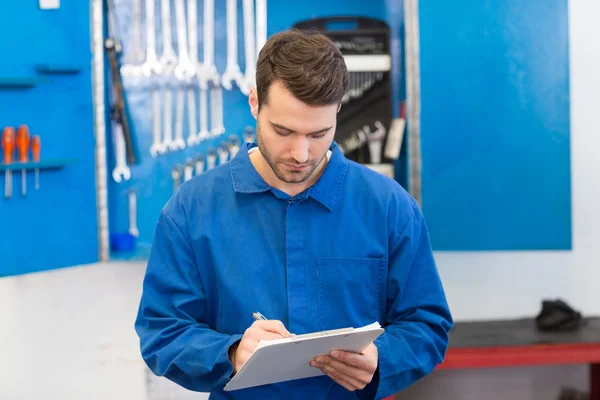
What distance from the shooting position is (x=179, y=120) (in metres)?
2.60

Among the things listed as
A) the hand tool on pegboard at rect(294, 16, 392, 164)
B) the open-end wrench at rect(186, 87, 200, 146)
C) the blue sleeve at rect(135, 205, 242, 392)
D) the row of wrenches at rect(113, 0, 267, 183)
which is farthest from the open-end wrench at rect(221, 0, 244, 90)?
the blue sleeve at rect(135, 205, 242, 392)

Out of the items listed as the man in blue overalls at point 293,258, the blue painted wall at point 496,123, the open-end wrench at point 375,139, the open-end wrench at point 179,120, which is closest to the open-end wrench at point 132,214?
the open-end wrench at point 179,120

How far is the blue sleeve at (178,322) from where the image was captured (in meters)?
1.26

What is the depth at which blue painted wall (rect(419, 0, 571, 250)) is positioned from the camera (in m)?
2.31

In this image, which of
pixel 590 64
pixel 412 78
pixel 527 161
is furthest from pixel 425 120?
pixel 590 64

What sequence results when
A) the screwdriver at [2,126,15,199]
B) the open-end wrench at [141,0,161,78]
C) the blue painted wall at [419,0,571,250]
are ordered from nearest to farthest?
1. the screwdriver at [2,126,15,199]
2. the blue painted wall at [419,0,571,250]
3. the open-end wrench at [141,0,161,78]

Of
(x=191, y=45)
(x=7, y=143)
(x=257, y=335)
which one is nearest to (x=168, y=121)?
(x=191, y=45)

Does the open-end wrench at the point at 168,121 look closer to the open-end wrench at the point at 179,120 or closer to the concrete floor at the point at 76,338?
the open-end wrench at the point at 179,120

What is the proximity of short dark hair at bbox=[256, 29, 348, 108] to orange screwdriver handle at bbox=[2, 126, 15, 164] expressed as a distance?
1.01 metres

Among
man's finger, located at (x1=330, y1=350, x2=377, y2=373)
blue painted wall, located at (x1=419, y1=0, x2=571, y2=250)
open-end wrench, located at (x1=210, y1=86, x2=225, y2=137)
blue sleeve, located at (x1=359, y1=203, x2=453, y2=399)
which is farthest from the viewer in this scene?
open-end wrench, located at (x1=210, y1=86, x2=225, y2=137)

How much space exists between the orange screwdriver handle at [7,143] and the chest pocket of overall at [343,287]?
3.59 ft

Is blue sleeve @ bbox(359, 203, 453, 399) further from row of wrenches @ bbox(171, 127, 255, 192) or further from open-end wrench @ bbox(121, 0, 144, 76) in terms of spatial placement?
open-end wrench @ bbox(121, 0, 144, 76)

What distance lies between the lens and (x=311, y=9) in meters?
2.67

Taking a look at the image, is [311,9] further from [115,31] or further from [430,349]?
[430,349]
